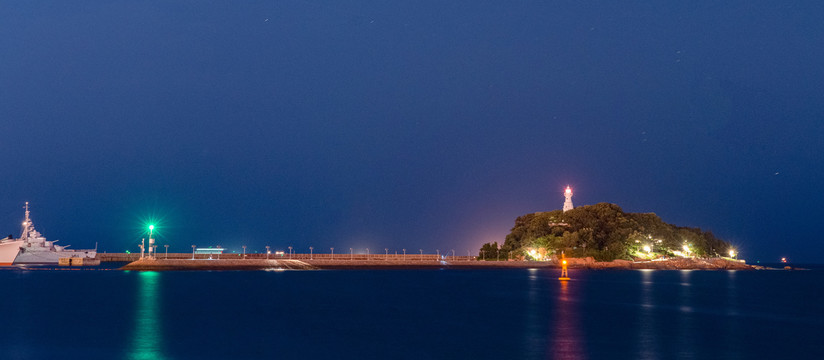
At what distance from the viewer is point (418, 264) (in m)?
148

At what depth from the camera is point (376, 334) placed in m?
34.3

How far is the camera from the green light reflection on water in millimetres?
27703

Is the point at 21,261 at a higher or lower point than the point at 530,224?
lower

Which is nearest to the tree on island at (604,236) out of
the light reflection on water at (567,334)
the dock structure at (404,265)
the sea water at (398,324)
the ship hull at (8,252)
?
the dock structure at (404,265)

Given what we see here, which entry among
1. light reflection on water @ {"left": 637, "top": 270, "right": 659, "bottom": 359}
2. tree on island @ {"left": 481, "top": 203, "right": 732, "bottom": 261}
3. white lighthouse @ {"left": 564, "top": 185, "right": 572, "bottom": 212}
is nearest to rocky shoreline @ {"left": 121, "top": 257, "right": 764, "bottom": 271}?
tree on island @ {"left": 481, "top": 203, "right": 732, "bottom": 261}

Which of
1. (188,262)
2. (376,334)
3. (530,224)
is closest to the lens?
(376,334)

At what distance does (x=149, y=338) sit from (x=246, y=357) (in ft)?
26.5

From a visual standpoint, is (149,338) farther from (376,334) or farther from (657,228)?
(657,228)

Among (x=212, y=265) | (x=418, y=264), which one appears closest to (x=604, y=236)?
(x=418, y=264)

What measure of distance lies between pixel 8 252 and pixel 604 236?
356 ft

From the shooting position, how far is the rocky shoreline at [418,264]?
111756 mm

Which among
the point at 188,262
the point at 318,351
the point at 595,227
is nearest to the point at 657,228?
the point at 595,227

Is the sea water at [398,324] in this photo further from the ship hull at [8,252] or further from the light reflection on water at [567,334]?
the ship hull at [8,252]

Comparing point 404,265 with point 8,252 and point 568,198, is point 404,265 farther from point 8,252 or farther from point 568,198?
point 8,252
